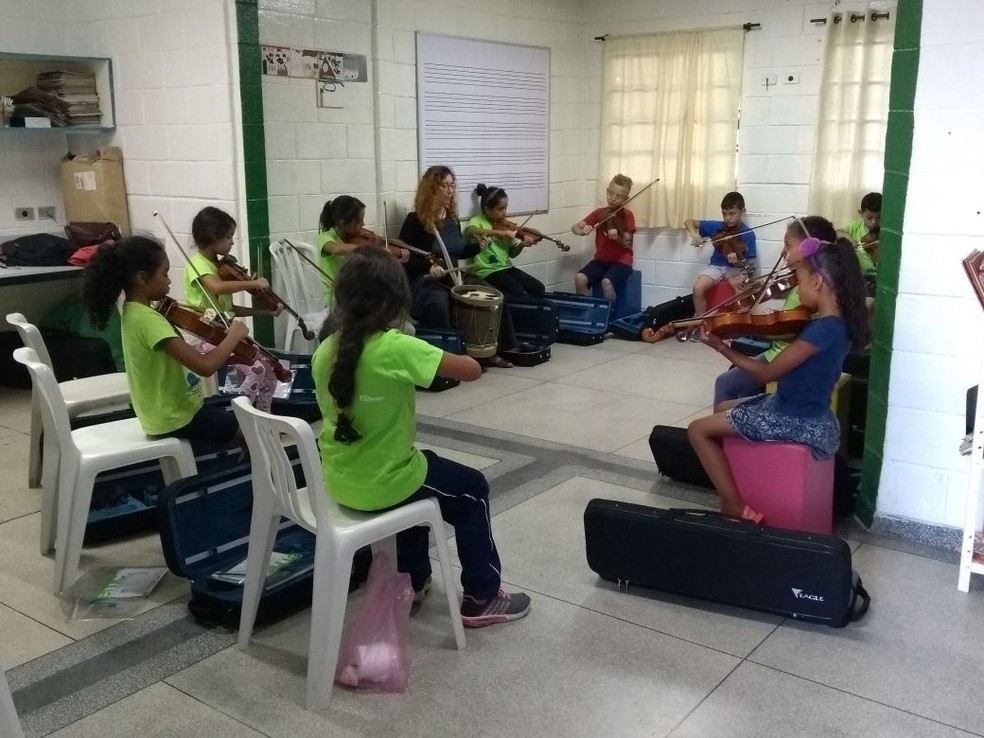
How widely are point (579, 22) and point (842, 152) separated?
219 cm

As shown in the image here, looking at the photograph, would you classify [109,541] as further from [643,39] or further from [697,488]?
[643,39]

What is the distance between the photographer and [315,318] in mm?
4871

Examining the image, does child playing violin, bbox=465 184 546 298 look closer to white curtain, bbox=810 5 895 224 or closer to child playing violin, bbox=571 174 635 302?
child playing violin, bbox=571 174 635 302

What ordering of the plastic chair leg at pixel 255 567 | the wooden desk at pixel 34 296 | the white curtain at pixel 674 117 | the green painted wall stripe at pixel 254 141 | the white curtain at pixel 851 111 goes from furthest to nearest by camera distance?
the white curtain at pixel 674 117 → the white curtain at pixel 851 111 → the wooden desk at pixel 34 296 → the green painted wall stripe at pixel 254 141 → the plastic chair leg at pixel 255 567

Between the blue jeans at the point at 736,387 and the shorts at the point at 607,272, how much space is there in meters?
2.99

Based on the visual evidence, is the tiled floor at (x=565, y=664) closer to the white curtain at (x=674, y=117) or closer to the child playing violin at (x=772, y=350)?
the child playing violin at (x=772, y=350)

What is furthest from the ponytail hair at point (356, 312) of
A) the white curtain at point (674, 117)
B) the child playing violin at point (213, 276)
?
the white curtain at point (674, 117)

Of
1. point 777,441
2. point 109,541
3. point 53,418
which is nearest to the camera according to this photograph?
point 53,418

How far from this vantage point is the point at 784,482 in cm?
288

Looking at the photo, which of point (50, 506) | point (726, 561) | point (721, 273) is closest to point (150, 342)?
point (50, 506)

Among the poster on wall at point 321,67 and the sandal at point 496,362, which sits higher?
the poster on wall at point 321,67

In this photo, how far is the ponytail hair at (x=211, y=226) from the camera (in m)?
3.77

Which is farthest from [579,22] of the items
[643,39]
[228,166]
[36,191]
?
[36,191]

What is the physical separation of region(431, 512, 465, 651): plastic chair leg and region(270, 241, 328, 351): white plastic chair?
2619mm
